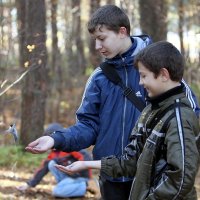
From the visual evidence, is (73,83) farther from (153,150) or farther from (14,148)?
(153,150)

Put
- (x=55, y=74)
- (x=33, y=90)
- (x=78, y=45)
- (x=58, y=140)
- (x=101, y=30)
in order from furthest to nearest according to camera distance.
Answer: (x=78, y=45) < (x=55, y=74) < (x=33, y=90) < (x=101, y=30) < (x=58, y=140)

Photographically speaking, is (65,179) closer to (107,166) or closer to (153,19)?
(107,166)

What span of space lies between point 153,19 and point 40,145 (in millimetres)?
9149

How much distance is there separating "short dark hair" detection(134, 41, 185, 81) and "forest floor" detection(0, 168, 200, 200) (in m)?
4.68

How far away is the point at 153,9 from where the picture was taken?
12648mm

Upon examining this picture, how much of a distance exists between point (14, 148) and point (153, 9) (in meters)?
4.43

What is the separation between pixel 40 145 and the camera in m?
3.77

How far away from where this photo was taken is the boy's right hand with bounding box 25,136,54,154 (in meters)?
3.70

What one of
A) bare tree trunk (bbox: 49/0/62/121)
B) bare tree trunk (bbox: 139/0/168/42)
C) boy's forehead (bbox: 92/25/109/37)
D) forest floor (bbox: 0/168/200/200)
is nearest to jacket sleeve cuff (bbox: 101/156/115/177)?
boy's forehead (bbox: 92/25/109/37)

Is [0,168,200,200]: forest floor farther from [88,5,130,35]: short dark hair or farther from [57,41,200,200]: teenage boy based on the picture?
[57,41,200,200]: teenage boy

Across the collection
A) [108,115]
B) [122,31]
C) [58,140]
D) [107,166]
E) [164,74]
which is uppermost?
[122,31]

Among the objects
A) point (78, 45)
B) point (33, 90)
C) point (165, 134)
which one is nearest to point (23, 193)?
point (33, 90)

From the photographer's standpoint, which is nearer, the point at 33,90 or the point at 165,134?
the point at 165,134

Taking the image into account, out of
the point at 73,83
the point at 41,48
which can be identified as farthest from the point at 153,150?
the point at 73,83
